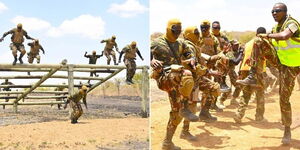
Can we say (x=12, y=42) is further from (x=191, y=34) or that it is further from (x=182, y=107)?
(x=182, y=107)

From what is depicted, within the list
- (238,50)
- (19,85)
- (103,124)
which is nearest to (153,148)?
(238,50)

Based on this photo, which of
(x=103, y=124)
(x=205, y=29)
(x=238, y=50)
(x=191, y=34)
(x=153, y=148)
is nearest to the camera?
(x=153, y=148)

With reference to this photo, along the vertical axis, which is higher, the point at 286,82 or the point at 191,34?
the point at 191,34

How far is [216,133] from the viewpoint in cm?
612

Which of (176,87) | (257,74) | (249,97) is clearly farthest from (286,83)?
(176,87)

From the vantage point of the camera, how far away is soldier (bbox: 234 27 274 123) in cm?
537

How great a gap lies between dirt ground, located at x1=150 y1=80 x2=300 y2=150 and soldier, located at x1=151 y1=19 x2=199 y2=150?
765mm

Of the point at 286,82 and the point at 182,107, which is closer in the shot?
the point at 182,107

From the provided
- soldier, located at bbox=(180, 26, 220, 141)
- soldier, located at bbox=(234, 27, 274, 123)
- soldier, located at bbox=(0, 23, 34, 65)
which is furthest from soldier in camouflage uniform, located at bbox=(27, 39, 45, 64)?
soldier, located at bbox=(180, 26, 220, 141)

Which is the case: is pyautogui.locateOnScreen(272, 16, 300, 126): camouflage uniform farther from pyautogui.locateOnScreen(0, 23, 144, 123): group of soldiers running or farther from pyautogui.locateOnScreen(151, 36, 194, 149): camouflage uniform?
pyautogui.locateOnScreen(0, 23, 144, 123): group of soldiers running

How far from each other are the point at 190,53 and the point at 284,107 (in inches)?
65.0

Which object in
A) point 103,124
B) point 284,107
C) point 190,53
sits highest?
point 190,53

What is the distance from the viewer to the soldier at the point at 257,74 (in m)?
5.37

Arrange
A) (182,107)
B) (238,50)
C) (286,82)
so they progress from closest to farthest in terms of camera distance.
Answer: (182,107) < (286,82) < (238,50)
